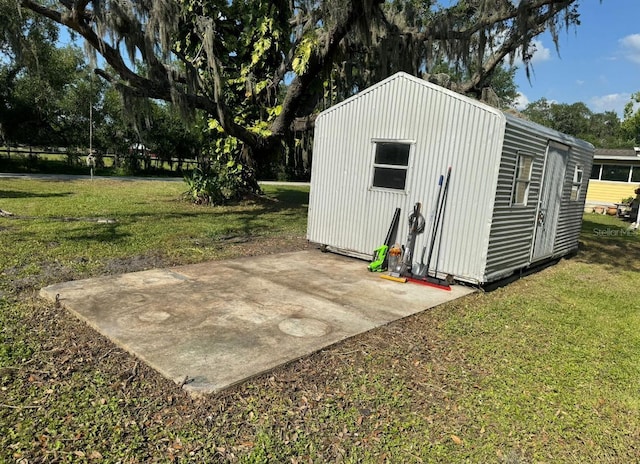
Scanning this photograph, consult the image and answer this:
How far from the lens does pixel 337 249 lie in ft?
24.3

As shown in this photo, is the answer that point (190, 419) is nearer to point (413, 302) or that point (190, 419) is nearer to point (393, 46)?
point (413, 302)

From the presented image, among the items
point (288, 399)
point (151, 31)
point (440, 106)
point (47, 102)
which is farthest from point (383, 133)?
point (47, 102)

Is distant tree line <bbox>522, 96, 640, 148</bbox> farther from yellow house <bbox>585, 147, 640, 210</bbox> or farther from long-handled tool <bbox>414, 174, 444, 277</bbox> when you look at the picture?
long-handled tool <bbox>414, 174, 444, 277</bbox>

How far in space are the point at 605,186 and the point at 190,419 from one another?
74.9ft

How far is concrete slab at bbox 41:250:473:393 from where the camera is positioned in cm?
325

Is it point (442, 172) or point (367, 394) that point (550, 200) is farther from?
point (367, 394)

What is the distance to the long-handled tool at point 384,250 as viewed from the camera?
20.9ft

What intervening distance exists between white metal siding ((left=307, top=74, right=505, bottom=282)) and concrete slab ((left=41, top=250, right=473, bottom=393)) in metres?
0.77

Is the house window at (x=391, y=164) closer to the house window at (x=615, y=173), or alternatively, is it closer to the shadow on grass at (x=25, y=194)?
the shadow on grass at (x=25, y=194)

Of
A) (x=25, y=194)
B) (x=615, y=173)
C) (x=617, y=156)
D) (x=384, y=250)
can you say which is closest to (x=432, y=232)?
(x=384, y=250)

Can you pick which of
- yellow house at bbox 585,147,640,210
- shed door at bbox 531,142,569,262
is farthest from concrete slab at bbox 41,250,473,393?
yellow house at bbox 585,147,640,210

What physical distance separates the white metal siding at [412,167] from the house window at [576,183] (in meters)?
3.61

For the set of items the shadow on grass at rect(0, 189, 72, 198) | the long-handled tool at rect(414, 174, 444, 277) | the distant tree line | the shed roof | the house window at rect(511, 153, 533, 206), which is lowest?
the shadow on grass at rect(0, 189, 72, 198)

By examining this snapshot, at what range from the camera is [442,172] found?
5.94m
